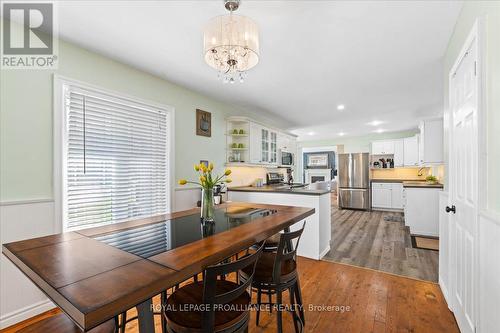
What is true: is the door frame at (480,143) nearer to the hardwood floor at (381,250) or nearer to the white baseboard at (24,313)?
the hardwood floor at (381,250)

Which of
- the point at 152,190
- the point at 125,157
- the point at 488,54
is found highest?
the point at 488,54

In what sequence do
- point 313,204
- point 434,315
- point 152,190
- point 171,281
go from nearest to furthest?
point 171,281 → point 434,315 → point 152,190 → point 313,204

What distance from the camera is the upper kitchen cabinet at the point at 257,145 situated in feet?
14.0

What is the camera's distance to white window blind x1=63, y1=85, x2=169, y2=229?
227 cm

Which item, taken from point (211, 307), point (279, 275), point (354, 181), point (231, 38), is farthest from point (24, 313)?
point (354, 181)

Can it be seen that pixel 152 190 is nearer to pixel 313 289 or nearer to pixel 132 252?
pixel 132 252

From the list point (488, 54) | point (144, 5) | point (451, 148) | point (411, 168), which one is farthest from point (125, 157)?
point (411, 168)

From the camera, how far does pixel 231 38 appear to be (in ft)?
4.99

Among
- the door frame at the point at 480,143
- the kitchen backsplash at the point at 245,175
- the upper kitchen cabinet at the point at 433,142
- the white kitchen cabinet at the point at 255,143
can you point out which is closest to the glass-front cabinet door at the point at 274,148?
the kitchen backsplash at the point at 245,175

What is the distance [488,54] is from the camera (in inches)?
48.0

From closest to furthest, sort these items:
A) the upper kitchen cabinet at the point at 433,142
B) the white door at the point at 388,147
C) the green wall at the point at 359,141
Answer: the upper kitchen cabinet at the point at 433,142, the white door at the point at 388,147, the green wall at the point at 359,141

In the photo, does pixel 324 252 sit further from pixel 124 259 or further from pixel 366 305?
pixel 124 259

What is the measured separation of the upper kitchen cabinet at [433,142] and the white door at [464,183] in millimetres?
2221

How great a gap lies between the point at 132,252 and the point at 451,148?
262cm
